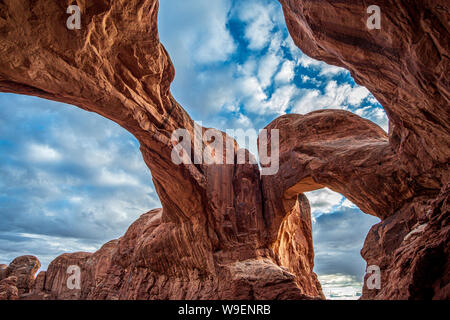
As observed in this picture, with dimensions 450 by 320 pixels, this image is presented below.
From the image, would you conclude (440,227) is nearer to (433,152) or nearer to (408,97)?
(408,97)

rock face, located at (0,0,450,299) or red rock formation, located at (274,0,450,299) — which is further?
rock face, located at (0,0,450,299)

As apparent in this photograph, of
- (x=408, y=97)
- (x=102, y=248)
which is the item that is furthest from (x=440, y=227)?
(x=102, y=248)

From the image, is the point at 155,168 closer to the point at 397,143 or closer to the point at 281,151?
the point at 281,151

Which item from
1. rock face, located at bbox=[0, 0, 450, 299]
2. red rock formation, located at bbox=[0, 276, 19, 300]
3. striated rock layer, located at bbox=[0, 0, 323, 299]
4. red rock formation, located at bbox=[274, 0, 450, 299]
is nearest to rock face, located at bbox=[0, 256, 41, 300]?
red rock formation, located at bbox=[0, 276, 19, 300]

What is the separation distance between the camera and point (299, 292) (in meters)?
8.88

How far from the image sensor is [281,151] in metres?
14.1

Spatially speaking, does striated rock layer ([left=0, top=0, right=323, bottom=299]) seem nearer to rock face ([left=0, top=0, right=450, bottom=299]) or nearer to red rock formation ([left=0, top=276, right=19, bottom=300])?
rock face ([left=0, top=0, right=450, bottom=299])

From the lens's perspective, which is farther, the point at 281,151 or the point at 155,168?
the point at 281,151

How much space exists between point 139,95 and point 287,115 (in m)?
9.19

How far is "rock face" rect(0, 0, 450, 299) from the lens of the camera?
4.78 m

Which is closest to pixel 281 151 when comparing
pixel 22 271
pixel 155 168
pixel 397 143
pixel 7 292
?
pixel 397 143

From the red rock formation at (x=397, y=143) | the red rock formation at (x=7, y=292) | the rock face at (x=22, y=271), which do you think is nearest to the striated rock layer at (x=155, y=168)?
the red rock formation at (x=397, y=143)

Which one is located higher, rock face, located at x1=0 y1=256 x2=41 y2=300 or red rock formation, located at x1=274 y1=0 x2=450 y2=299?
red rock formation, located at x1=274 y1=0 x2=450 y2=299

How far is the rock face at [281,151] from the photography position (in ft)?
15.7
